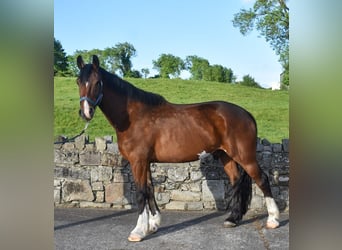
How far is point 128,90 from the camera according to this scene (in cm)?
345

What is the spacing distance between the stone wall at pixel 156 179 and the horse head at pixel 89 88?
145 cm

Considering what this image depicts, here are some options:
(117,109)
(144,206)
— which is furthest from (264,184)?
(117,109)

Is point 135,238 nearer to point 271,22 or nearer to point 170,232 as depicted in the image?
point 170,232

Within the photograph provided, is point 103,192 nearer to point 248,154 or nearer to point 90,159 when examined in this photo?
point 90,159

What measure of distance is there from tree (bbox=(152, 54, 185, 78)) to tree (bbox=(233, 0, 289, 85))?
94cm

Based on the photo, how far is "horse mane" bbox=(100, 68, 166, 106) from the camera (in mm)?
3355

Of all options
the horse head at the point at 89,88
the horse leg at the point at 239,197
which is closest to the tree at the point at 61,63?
the horse head at the point at 89,88

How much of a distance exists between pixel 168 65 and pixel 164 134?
5.94 ft

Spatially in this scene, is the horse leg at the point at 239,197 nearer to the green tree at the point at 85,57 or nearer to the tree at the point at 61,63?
the green tree at the point at 85,57

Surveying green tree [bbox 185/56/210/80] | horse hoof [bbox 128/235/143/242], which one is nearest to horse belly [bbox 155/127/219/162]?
horse hoof [bbox 128/235/143/242]

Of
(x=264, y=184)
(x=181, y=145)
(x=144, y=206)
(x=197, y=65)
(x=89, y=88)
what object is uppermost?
(x=197, y=65)

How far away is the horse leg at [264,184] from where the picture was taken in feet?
11.5
